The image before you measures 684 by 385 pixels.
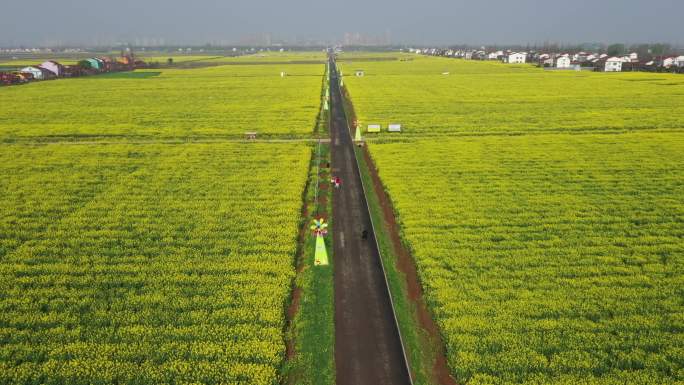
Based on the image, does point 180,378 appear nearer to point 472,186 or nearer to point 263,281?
point 263,281

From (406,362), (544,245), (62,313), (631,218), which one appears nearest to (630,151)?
(631,218)

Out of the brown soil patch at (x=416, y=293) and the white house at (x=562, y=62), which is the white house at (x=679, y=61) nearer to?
the white house at (x=562, y=62)

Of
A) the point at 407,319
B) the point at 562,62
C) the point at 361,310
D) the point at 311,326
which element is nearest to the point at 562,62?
the point at 562,62

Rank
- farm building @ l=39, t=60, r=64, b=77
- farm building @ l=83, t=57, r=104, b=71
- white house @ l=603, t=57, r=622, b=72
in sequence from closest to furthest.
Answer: farm building @ l=39, t=60, r=64, b=77, farm building @ l=83, t=57, r=104, b=71, white house @ l=603, t=57, r=622, b=72

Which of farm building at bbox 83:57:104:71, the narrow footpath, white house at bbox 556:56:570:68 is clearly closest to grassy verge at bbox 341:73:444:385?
the narrow footpath

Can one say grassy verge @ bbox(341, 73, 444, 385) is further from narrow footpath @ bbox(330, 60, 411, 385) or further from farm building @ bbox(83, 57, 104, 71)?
farm building @ bbox(83, 57, 104, 71)

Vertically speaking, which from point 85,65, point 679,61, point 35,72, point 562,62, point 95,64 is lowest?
point 35,72

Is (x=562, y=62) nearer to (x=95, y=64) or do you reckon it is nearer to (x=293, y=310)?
(x=95, y=64)
